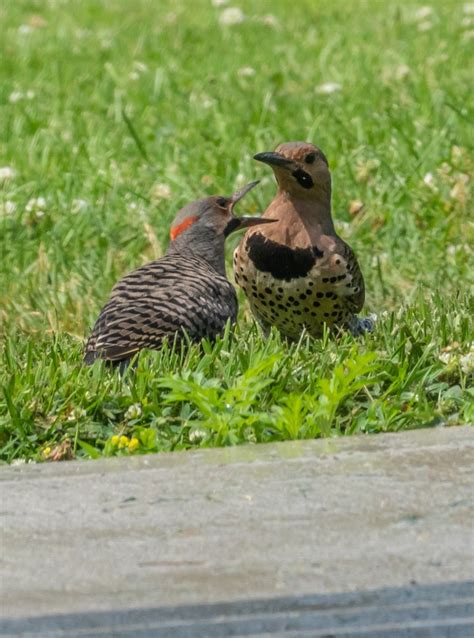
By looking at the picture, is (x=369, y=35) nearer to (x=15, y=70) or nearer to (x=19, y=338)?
(x=15, y=70)

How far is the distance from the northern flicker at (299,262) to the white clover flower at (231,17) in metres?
7.67

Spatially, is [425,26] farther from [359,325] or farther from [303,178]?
[359,325]

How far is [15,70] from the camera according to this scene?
10.7m

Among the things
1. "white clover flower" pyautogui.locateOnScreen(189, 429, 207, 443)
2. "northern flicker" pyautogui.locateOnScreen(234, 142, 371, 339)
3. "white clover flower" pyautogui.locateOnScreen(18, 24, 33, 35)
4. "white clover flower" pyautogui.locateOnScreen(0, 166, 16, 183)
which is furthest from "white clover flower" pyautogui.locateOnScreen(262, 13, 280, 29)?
"white clover flower" pyautogui.locateOnScreen(189, 429, 207, 443)

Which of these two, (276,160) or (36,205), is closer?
(276,160)

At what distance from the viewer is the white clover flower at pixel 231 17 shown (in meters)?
12.8

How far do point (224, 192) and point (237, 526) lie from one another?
4.24m

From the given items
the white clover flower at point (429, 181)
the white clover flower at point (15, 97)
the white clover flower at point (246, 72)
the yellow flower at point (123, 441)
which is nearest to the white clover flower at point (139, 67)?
the white clover flower at point (246, 72)

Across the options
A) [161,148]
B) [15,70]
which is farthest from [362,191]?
[15,70]

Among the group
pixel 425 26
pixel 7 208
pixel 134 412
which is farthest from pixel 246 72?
pixel 134 412

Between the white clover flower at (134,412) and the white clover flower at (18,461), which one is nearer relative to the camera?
the white clover flower at (18,461)

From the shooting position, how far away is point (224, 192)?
23.6ft

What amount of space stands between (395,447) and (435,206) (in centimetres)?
337

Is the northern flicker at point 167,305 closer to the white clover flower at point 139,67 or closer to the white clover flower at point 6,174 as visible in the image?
the white clover flower at point 6,174
